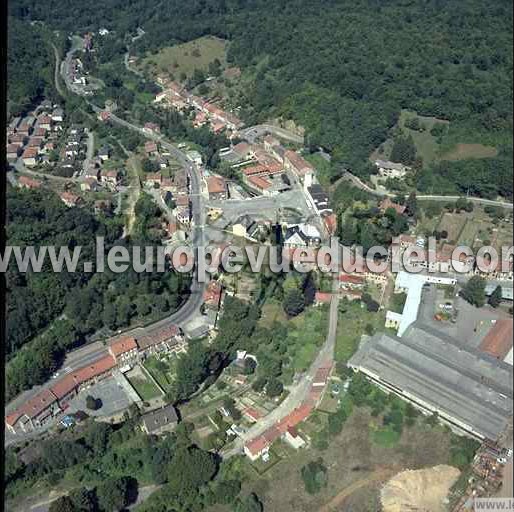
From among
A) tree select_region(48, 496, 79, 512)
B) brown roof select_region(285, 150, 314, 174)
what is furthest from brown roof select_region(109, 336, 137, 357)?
brown roof select_region(285, 150, 314, 174)

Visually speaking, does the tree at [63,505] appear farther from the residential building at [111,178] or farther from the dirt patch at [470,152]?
the dirt patch at [470,152]

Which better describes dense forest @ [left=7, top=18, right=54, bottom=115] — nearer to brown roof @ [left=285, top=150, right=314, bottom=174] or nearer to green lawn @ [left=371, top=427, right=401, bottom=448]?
brown roof @ [left=285, top=150, right=314, bottom=174]

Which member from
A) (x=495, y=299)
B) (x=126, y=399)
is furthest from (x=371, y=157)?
A: (x=126, y=399)

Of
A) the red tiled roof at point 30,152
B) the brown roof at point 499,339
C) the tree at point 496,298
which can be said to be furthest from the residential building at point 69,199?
the brown roof at point 499,339

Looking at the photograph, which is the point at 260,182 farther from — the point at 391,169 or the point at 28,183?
the point at 28,183

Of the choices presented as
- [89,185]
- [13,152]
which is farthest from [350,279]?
[13,152]

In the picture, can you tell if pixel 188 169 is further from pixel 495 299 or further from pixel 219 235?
pixel 495 299

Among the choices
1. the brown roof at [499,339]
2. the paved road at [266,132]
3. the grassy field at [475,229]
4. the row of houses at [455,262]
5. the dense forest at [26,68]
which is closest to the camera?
the brown roof at [499,339]

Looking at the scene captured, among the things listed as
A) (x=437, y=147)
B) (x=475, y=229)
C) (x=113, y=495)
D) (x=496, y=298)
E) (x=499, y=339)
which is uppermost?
(x=437, y=147)
